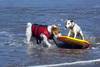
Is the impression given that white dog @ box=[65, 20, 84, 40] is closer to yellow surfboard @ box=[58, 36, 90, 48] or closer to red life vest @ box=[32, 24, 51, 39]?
yellow surfboard @ box=[58, 36, 90, 48]

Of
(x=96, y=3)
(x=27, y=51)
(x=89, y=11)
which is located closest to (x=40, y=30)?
(x=27, y=51)

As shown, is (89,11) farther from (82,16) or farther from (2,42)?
(2,42)

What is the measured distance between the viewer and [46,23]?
23.4m

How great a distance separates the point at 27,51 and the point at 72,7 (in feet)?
44.5

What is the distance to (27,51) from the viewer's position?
54.3 feet

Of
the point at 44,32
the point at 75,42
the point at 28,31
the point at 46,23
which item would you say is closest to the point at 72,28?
the point at 75,42

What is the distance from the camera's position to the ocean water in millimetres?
14797

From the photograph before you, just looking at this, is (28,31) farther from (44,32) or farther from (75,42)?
(75,42)

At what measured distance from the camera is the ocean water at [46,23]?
14797mm

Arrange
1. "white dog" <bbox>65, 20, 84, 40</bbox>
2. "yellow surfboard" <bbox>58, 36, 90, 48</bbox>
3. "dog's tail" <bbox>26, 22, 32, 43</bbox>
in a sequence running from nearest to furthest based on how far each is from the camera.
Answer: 1. "yellow surfboard" <bbox>58, 36, 90, 48</bbox>
2. "white dog" <bbox>65, 20, 84, 40</bbox>
3. "dog's tail" <bbox>26, 22, 32, 43</bbox>

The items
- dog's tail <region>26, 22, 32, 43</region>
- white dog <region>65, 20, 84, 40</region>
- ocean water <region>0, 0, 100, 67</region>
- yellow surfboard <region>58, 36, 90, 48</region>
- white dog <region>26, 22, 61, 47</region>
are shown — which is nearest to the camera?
ocean water <region>0, 0, 100, 67</region>

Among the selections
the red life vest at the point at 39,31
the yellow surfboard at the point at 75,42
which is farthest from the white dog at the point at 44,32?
the yellow surfboard at the point at 75,42

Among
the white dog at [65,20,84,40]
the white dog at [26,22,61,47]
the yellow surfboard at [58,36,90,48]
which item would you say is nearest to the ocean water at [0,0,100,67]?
the yellow surfboard at [58,36,90,48]

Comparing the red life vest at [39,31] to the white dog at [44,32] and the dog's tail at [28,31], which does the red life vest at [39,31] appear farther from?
the dog's tail at [28,31]
